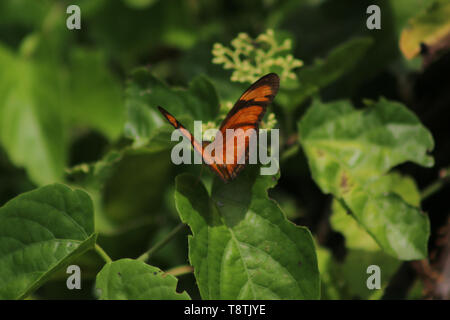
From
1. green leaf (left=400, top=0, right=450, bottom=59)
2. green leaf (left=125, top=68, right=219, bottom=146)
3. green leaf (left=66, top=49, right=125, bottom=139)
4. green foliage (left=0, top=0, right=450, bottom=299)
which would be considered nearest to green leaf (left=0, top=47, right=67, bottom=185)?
green foliage (left=0, top=0, right=450, bottom=299)

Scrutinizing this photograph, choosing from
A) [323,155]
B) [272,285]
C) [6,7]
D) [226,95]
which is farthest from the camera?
[6,7]

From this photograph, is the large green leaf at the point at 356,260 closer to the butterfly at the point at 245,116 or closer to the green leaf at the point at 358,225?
the green leaf at the point at 358,225

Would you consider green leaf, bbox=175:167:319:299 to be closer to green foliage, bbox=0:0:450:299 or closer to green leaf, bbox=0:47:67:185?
green foliage, bbox=0:0:450:299

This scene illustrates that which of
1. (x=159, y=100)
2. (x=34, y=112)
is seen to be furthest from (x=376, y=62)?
(x=34, y=112)

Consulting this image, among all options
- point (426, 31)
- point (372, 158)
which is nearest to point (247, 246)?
point (372, 158)

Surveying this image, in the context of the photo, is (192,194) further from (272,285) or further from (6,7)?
(6,7)

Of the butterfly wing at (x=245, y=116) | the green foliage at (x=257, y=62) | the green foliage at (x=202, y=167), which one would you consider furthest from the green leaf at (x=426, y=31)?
the butterfly wing at (x=245, y=116)
